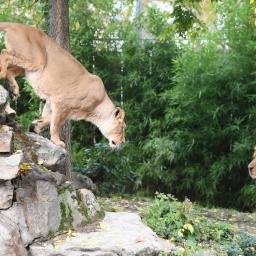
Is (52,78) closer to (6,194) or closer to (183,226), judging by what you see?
(6,194)

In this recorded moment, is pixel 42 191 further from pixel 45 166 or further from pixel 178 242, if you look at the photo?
pixel 178 242

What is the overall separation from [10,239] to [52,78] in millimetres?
2219

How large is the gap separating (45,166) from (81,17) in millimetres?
5714

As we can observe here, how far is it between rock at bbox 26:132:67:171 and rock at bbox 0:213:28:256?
1.01 m

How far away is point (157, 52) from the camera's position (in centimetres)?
1077

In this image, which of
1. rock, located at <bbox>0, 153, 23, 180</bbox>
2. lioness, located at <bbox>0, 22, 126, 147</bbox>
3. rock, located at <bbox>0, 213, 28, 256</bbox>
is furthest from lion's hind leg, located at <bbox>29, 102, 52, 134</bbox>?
rock, located at <bbox>0, 213, 28, 256</bbox>

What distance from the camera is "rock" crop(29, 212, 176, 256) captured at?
4.57m

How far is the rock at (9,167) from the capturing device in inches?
180

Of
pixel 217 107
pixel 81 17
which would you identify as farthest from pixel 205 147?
pixel 81 17

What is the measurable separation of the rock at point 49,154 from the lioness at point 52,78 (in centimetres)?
37

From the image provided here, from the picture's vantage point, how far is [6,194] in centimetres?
464

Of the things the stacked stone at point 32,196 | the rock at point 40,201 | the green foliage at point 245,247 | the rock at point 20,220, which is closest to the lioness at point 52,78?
the stacked stone at point 32,196

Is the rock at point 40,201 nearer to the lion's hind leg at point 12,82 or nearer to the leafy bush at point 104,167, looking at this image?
the lion's hind leg at point 12,82

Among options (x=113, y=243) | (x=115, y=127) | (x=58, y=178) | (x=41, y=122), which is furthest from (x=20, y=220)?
(x=115, y=127)
